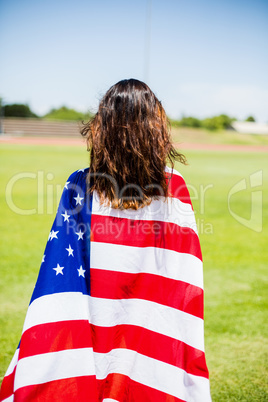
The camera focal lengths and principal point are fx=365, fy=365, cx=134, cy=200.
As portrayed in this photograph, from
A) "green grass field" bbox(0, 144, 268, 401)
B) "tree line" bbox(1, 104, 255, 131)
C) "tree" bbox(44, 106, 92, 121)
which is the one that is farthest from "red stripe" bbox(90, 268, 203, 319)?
"tree" bbox(44, 106, 92, 121)

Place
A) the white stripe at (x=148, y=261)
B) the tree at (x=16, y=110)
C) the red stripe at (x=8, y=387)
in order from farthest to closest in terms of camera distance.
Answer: the tree at (x=16, y=110)
the white stripe at (x=148, y=261)
the red stripe at (x=8, y=387)

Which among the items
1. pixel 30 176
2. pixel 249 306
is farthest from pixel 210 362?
pixel 30 176

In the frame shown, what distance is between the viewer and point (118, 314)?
1.93 meters

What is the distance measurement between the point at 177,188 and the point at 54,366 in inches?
42.2

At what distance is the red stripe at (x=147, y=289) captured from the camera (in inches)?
73.4

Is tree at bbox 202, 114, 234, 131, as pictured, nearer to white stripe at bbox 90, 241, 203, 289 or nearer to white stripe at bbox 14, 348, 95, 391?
white stripe at bbox 90, 241, 203, 289

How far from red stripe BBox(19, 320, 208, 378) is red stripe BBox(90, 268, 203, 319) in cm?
17

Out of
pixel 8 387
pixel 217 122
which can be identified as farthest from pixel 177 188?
pixel 217 122

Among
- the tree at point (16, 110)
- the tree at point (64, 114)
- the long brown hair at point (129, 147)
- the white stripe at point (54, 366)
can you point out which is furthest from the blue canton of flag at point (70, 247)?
the tree at point (64, 114)

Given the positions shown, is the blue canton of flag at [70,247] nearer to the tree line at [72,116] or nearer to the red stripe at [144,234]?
the red stripe at [144,234]

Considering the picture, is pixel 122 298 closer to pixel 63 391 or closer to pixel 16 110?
pixel 63 391

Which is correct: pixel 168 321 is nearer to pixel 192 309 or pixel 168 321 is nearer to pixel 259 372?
pixel 192 309

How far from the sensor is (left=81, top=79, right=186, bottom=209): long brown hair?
1814 millimetres

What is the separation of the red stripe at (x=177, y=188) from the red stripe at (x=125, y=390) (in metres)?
0.97
